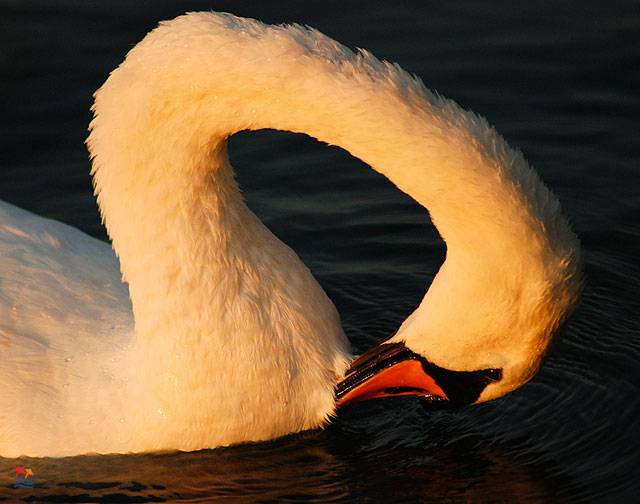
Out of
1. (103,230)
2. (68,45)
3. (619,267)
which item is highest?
(68,45)

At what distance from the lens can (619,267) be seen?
7285 mm

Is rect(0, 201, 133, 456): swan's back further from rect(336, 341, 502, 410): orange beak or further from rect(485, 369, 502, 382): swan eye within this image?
rect(485, 369, 502, 382): swan eye

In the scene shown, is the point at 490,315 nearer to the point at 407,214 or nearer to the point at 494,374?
the point at 494,374

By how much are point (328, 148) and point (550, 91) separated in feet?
7.06

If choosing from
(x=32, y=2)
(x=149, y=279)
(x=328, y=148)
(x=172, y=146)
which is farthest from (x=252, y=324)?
(x=32, y=2)

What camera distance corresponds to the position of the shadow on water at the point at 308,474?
5137 mm

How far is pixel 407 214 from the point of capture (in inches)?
318

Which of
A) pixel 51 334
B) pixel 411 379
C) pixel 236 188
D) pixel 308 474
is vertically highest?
pixel 236 188

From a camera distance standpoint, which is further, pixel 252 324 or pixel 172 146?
pixel 252 324

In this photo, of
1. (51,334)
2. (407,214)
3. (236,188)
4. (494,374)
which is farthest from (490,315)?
(407,214)

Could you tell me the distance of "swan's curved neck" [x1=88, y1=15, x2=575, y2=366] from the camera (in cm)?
408

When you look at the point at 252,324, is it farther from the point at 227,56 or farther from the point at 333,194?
the point at 333,194

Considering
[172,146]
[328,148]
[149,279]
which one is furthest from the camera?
[328,148]

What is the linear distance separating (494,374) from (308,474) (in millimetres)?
1283
